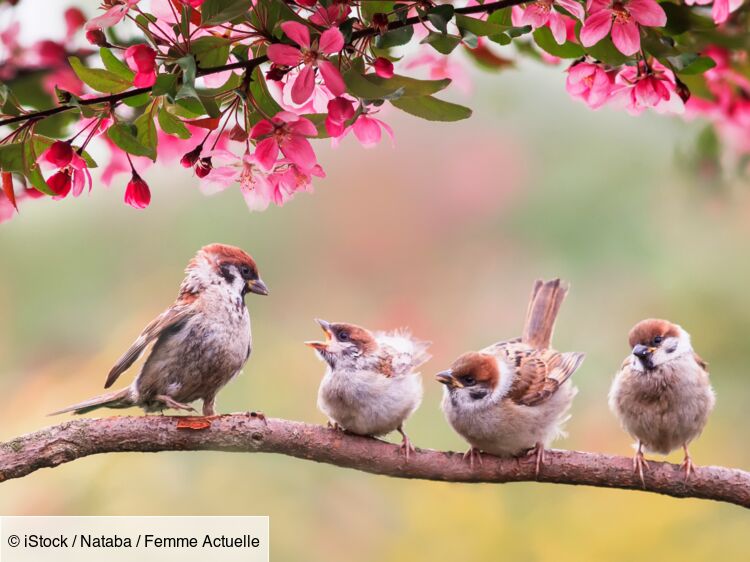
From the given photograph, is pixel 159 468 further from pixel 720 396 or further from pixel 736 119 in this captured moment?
pixel 736 119

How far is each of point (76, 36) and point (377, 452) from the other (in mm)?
875

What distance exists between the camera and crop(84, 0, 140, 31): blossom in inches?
37.9

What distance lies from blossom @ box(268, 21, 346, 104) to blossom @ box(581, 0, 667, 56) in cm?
28

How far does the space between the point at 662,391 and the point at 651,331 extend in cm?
14

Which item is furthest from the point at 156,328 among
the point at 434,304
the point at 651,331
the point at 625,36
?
the point at 434,304

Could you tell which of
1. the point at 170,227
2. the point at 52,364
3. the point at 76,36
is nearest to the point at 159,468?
the point at 52,364

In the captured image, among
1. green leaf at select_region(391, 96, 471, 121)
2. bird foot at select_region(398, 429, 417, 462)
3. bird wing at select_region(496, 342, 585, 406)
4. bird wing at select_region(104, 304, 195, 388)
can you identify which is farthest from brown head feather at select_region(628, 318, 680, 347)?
green leaf at select_region(391, 96, 471, 121)

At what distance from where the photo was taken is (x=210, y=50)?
100cm

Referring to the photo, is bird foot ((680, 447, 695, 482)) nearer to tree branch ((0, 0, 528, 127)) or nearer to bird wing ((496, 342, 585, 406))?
bird wing ((496, 342, 585, 406))

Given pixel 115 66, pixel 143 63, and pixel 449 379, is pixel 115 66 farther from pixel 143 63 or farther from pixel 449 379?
pixel 449 379

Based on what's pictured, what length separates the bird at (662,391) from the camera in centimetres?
198

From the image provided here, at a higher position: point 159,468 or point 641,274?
point 641,274

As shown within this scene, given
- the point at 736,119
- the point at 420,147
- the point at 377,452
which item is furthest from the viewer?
the point at 420,147

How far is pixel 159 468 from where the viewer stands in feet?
11.2
